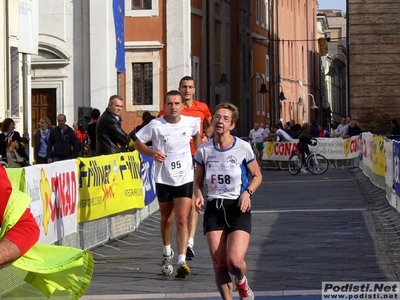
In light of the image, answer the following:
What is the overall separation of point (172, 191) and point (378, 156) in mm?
13888

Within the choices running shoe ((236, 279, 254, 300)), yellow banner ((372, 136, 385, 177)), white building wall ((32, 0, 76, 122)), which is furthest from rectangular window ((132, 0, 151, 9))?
running shoe ((236, 279, 254, 300))

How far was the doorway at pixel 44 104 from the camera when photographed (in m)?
42.7

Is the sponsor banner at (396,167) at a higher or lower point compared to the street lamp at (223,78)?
lower

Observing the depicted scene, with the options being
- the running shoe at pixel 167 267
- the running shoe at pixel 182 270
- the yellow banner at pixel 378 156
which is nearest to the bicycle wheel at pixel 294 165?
the yellow banner at pixel 378 156

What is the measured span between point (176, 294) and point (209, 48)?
40871mm

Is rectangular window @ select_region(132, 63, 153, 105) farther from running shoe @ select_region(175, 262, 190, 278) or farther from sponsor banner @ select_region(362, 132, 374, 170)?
running shoe @ select_region(175, 262, 190, 278)

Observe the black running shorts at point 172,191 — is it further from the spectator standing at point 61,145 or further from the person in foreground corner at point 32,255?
the spectator standing at point 61,145

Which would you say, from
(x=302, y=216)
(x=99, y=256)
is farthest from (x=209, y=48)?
(x=99, y=256)

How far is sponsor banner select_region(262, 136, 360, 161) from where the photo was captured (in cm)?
4225

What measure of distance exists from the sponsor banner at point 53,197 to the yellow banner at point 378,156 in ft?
36.4

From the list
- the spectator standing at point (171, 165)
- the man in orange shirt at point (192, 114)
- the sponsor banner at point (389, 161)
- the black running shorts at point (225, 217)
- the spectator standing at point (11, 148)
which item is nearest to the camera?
the black running shorts at point (225, 217)

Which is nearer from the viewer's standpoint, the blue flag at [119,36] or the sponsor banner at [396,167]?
the sponsor banner at [396,167]

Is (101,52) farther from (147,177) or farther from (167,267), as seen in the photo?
(167,267)

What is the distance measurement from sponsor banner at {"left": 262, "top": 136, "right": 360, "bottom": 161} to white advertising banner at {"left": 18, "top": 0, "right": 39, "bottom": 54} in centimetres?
2190
